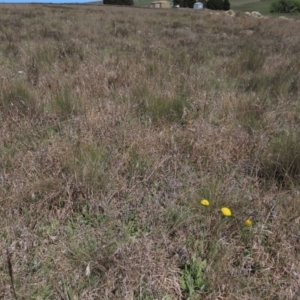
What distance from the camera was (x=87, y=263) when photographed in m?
1.53

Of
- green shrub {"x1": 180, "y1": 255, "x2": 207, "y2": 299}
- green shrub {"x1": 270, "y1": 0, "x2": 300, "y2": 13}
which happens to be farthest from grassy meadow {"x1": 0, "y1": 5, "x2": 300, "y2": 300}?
green shrub {"x1": 270, "y1": 0, "x2": 300, "y2": 13}

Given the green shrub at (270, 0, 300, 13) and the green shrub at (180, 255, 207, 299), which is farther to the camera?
the green shrub at (270, 0, 300, 13)

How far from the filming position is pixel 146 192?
6.82 ft

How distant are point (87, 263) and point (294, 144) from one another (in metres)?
1.78

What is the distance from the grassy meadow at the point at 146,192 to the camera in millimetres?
1528

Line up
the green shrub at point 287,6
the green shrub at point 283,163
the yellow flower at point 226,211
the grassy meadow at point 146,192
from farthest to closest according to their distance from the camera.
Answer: the green shrub at point 287,6 → the green shrub at point 283,163 → the yellow flower at point 226,211 → the grassy meadow at point 146,192

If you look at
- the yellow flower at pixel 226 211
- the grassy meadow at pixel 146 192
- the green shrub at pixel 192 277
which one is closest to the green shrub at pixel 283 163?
the grassy meadow at pixel 146 192

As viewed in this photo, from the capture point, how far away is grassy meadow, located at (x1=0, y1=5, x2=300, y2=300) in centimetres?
153

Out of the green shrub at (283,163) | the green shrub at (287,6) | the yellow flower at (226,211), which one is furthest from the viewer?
the green shrub at (287,6)

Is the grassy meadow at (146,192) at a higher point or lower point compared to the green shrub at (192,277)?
higher

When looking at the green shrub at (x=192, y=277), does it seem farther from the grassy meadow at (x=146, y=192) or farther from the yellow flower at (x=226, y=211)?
the yellow flower at (x=226, y=211)

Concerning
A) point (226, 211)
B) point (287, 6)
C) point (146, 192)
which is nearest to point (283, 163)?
point (226, 211)

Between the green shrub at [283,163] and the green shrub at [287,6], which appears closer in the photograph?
the green shrub at [283,163]

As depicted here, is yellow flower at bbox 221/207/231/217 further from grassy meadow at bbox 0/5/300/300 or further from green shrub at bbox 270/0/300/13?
green shrub at bbox 270/0/300/13
